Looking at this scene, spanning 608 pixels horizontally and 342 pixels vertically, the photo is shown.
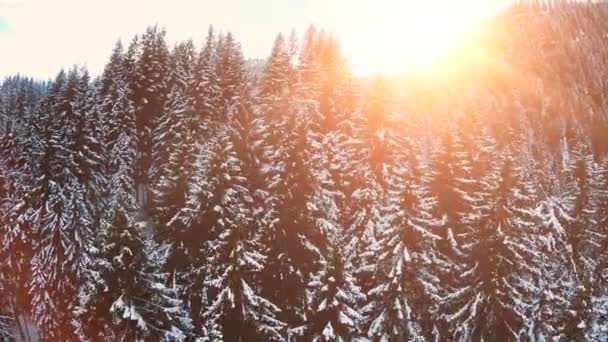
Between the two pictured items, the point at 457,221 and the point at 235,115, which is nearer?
the point at 457,221

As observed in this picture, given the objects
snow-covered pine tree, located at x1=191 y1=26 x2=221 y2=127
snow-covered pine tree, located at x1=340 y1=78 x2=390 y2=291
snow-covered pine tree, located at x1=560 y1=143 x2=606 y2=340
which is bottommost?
snow-covered pine tree, located at x1=560 y1=143 x2=606 y2=340

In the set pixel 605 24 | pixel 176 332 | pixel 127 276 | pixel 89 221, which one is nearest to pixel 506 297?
pixel 176 332

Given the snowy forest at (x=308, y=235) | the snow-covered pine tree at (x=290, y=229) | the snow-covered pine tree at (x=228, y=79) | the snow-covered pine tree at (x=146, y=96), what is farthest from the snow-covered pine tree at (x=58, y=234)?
the snow-covered pine tree at (x=228, y=79)

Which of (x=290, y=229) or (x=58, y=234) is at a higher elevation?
(x=290, y=229)

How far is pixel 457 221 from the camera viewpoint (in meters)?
29.4

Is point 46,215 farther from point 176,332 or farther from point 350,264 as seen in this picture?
point 350,264

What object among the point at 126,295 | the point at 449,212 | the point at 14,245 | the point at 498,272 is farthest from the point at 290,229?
the point at 14,245

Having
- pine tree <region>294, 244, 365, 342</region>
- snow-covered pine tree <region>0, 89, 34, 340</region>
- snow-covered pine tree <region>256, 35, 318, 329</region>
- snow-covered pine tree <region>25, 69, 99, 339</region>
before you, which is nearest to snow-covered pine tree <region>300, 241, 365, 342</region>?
pine tree <region>294, 244, 365, 342</region>

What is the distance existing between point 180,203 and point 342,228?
9176 mm

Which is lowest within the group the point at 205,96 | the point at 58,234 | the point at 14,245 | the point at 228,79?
the point at 14,245

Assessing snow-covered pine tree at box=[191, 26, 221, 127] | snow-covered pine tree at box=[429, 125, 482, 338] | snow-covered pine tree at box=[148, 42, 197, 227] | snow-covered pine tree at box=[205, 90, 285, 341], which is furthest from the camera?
snow-covered pine tree at box=[191, 26, 221, 127]

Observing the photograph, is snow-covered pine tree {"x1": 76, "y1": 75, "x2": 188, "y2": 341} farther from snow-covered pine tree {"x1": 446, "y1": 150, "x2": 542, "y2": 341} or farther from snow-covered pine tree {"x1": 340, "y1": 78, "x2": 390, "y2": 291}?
snow-covered pine tree {"x1": 446, "y1": 150, "x2": 542, "y2": 341}

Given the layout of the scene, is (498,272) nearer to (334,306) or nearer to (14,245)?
(334,306)

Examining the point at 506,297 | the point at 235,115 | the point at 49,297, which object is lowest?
the point at 49,297
